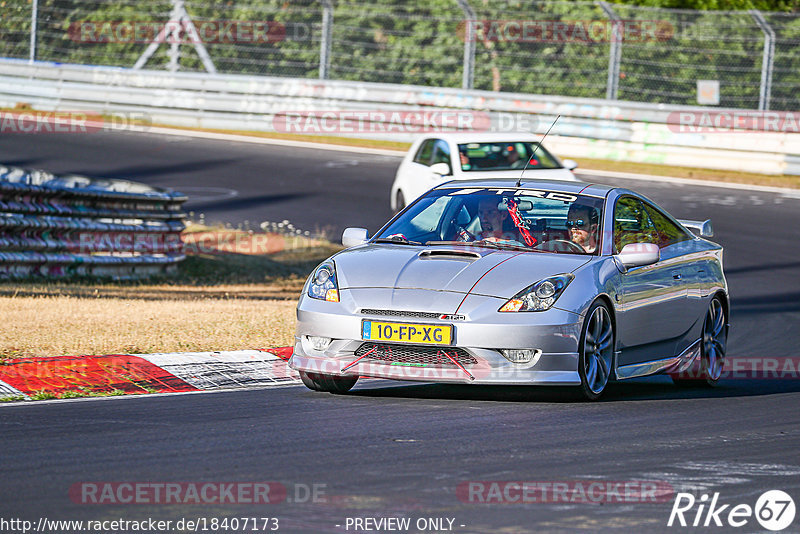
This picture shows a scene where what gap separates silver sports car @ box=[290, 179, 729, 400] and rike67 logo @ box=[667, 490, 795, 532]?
91.4 inches

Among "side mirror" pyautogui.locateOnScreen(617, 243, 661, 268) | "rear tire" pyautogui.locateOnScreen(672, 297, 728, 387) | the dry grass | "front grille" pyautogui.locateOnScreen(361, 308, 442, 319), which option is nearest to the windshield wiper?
"front grille" pyautogui.locateOnScreen(361, 308, 442, 319)

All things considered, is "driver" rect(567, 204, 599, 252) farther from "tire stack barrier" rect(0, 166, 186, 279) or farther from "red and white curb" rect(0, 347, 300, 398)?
"tire stack barrier" rect(0, 166, 186, 279)

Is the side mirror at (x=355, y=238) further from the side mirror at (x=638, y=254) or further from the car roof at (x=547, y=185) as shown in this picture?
the side mirror at (x=638, y=254)

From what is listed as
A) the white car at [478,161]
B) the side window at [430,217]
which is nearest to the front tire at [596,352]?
the side window at [430,217]

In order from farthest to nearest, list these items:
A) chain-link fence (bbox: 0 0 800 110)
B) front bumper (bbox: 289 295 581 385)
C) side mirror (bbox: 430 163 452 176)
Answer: chain-link fence (bbox: 0 0 800 110), side mirror (bbox: 430 163 452 176), front bumper (bbox: 289 295 581 385)

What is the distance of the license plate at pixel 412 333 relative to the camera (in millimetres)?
7859

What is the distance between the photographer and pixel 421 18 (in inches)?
1078

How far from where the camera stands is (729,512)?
5488 millimetres

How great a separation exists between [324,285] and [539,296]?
133 centimetres

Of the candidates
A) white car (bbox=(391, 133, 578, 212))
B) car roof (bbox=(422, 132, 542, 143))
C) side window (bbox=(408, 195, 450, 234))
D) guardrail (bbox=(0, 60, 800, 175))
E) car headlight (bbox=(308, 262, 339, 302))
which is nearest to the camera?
car headlight (bbox=(308, 262, 339, 302))

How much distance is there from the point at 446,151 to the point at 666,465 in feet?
40.9

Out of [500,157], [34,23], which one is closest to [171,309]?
[500,157]

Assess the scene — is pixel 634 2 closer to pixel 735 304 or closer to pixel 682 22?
pixel 682 22

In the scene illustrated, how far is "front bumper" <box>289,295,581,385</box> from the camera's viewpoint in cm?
786
